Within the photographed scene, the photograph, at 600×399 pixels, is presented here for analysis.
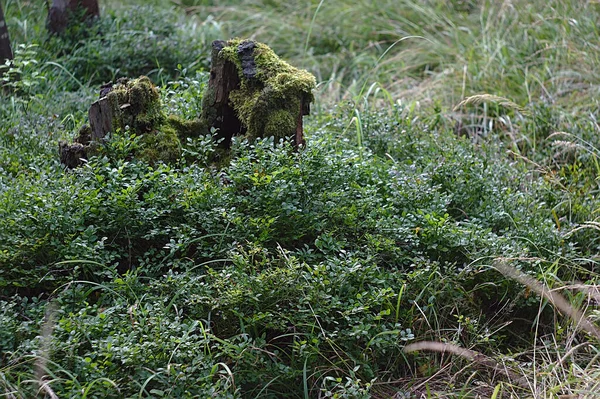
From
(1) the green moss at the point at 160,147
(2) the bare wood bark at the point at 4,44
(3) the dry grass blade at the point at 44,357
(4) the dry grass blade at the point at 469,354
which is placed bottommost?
(4) the dry grass blade at the point at 469,354

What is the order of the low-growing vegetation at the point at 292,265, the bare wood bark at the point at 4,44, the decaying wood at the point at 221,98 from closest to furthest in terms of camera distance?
1. the low-growing vegetation at the point at 292,265
2. the decaying wood at the point at 221,98
3. the bare wood bark at the point at 4,44

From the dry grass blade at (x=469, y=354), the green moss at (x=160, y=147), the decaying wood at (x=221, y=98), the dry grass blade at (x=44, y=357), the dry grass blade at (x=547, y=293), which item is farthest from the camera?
the decaying wood at (x=221, y=98)

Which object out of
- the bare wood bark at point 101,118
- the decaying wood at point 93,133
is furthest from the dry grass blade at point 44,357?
the bare wood bark at point 101,118

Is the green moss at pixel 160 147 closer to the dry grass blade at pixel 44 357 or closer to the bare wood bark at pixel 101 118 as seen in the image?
the bare wood bark at pixel 101 118

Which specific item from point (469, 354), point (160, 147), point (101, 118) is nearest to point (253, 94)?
point (160, 147)

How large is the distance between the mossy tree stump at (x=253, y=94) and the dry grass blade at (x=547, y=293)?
1.28 metres

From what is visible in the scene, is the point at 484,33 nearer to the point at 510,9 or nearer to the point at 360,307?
the point at 510,9

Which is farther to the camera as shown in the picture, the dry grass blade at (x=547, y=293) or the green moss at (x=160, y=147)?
the green moss at (x=160, y=147)

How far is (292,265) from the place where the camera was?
3156 mm

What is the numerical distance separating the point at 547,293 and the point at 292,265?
124 cm

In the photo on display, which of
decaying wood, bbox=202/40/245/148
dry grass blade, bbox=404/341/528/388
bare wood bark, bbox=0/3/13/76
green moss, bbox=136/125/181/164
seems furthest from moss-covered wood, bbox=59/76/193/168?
bare wood bark, bbox=0/3/13/76

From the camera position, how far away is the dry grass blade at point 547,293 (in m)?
3.35

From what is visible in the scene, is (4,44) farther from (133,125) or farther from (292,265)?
(292,265)

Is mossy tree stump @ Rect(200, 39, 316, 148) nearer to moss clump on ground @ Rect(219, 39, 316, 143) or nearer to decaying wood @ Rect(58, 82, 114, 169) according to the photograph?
moss clump on ground @ Rect(219, 39, 316, 143)
